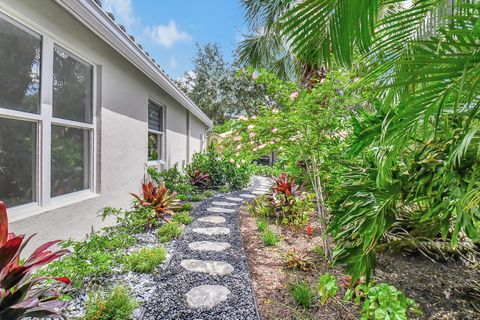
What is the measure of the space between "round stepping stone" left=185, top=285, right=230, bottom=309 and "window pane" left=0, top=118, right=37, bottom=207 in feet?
6.55

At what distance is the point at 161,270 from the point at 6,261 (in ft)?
4.84

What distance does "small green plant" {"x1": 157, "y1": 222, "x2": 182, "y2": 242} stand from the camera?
147 inches

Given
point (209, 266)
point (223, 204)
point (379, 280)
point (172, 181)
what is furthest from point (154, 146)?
point (379, 280)

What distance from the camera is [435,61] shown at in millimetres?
1074

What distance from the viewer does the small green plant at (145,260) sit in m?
2.79

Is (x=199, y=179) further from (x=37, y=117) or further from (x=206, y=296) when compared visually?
(x=206, y=296)

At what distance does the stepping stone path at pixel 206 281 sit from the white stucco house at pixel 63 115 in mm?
1425

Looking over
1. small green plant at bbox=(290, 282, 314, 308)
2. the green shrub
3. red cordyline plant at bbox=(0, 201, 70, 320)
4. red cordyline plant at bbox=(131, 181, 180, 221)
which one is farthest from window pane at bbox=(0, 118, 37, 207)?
small green plant at bbox=(290, 282, 314, 308)

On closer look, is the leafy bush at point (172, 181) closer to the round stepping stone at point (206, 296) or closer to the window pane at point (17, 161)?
the window pane at point (17, 161)

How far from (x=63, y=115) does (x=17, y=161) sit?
831mm

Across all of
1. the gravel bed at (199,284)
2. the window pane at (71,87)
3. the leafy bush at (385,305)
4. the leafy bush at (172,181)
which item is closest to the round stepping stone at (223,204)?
the leafy bush at (172,181)

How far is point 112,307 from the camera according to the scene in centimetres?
198

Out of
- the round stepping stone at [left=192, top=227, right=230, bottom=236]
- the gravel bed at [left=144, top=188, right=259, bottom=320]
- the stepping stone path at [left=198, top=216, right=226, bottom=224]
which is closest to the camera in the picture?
the gravel bed at [left=144, top=188, right=259, bottom=320]

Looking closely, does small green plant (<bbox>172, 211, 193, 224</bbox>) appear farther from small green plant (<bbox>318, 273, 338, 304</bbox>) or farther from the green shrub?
small green plant (<bbox>318, 273, 338, 304</bbox>)
